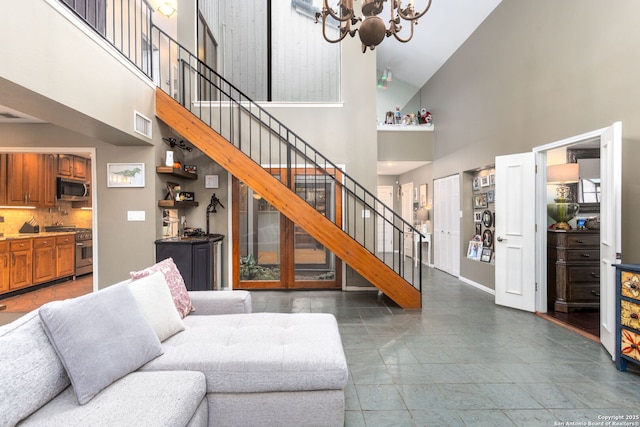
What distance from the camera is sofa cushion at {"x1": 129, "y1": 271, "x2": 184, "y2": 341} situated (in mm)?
2027

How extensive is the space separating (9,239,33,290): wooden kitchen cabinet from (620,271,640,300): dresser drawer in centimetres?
762

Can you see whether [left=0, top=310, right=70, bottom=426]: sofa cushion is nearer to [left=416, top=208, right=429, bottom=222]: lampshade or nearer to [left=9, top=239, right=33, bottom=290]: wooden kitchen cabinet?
[left=9, top=239, right=33, bottom=290]: wooden kitchen cabinet

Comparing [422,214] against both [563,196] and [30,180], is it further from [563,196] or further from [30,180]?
[30,180]

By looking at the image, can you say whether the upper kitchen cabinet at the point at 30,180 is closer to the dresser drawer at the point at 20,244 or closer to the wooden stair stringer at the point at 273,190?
the dresser drawer at the point at 20,244

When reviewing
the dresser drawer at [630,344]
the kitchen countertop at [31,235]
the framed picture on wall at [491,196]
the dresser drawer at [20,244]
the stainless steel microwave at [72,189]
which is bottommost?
the dresser drawer at [630,344]

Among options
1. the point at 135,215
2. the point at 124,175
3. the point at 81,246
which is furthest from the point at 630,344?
the point at 81,246

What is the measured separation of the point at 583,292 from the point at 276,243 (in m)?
4.47

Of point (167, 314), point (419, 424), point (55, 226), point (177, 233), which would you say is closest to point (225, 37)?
point (177, 233)

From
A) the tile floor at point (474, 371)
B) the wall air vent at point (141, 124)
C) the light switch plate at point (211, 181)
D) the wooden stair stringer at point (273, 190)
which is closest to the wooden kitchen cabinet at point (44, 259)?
the tile floor at point (474, 371)

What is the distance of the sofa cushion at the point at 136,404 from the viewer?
1.27 m

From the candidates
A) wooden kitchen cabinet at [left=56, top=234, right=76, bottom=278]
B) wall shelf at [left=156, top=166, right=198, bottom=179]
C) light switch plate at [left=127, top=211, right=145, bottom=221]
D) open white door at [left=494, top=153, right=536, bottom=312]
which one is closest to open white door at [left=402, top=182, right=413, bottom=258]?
open white door at [left=494, top=153, right=536, bottom=312]

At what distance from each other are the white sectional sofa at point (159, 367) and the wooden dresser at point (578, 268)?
3.57m

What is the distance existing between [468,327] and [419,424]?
6.65 feet

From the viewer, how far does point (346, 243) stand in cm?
428
